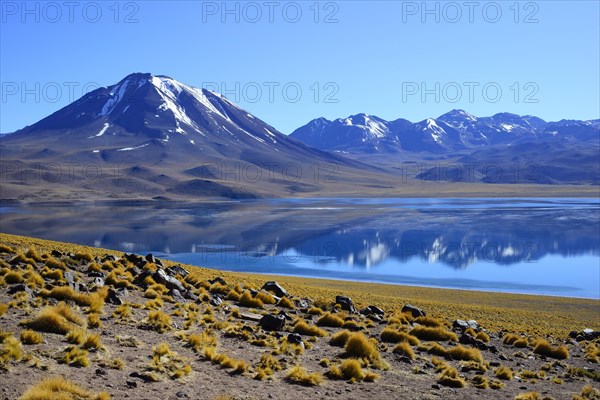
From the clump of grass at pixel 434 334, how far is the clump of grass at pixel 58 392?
825cm

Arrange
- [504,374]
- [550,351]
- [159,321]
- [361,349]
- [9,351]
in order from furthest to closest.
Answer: [550,351]
[159,321]
[361,349]
[504,374]
[9,351]

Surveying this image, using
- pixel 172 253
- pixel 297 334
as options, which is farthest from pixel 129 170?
pixel 297 334

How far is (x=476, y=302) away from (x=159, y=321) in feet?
55.8

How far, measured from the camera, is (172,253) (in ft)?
138

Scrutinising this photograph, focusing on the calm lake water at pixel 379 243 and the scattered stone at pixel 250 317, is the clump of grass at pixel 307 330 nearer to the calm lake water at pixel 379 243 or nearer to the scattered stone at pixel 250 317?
the scattered stone at pixel 250 317

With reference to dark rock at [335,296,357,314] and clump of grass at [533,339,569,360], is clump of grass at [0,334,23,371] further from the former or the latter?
clump of grass at [533,339,569,360]

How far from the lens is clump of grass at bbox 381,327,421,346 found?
12.1 m

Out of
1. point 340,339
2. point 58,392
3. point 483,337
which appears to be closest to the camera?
point 58,392

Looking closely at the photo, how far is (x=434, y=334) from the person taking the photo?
12922 millimetres

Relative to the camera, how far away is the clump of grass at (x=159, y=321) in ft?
34.5

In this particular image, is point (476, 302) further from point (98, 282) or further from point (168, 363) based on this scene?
point (168, 363)

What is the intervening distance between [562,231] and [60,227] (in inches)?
2037

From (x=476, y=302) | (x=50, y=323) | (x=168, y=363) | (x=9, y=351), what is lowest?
(x=476, y=302)

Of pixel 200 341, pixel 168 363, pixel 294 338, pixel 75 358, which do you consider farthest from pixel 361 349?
pixel 75 358
